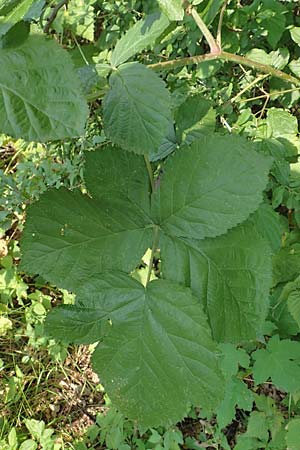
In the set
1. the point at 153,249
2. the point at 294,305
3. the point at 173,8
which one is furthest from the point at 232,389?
the point at 173,8

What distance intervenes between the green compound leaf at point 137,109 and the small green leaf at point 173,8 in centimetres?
10

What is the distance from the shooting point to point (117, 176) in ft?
3.59

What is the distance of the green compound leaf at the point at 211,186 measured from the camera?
1021 mm

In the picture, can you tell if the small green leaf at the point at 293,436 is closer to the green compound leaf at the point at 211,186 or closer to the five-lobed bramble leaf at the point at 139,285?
the five-lobed bramble leaf at the point at 139,285

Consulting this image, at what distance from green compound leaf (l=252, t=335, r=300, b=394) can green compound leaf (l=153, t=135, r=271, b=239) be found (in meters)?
1.01

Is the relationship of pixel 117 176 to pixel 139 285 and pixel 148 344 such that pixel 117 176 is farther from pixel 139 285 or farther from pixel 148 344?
pixel 148 344

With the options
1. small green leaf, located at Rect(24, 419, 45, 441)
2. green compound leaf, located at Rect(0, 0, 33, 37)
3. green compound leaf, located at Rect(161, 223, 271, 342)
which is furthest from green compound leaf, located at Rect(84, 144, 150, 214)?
small green leaf, located at Rect(24, 419, 45, 441)

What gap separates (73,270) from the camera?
1.04 meters

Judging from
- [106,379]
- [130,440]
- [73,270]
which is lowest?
[130,440]

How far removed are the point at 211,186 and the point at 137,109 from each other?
221 millimetres

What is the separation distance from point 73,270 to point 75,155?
126 centimetres

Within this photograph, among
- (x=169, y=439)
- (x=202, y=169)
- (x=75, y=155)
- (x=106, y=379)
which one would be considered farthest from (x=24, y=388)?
Answer: (x=202, y=169)

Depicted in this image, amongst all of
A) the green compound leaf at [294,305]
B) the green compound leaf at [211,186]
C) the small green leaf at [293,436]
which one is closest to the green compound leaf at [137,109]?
the green compound leaf at [211,186]

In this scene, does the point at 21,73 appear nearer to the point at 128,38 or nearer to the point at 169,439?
the point at 128,38
